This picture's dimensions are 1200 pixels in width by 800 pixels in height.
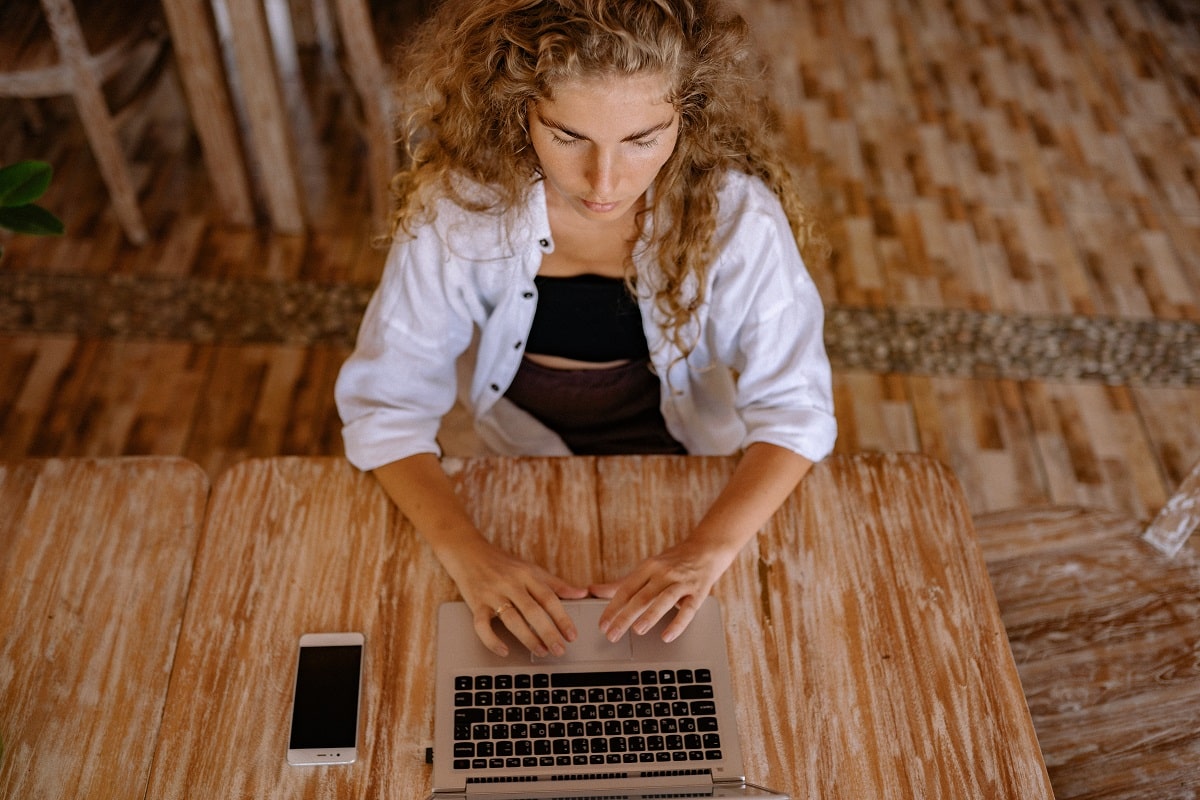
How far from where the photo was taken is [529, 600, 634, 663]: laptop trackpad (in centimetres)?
100

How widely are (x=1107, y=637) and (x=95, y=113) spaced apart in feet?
7.47

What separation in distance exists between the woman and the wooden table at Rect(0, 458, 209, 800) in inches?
9.4

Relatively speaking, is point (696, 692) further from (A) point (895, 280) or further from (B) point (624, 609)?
(A) point (895, 280)

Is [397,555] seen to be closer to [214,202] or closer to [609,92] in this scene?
[609,92]

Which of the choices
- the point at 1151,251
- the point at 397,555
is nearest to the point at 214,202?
the point at 397,555

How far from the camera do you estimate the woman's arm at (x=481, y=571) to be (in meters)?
1.00

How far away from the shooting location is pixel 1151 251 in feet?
8.25

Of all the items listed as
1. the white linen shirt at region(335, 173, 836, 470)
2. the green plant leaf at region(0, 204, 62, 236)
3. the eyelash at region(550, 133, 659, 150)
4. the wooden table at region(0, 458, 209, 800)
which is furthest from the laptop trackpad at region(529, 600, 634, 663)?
the green plant leaf at region(0, 204, 62, 236)

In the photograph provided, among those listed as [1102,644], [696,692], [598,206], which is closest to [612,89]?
[598,206]

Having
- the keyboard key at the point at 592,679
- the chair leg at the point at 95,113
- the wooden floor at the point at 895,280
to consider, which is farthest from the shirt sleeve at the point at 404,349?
the chair leg at the point at 95,113

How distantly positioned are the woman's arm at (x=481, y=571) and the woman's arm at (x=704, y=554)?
5 centimetres

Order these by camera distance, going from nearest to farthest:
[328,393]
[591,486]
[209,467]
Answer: [591,486]
[209,467]
[328,393]

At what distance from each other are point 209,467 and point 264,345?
362 millimetres

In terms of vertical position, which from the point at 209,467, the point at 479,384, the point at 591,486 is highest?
the point at 591,486
